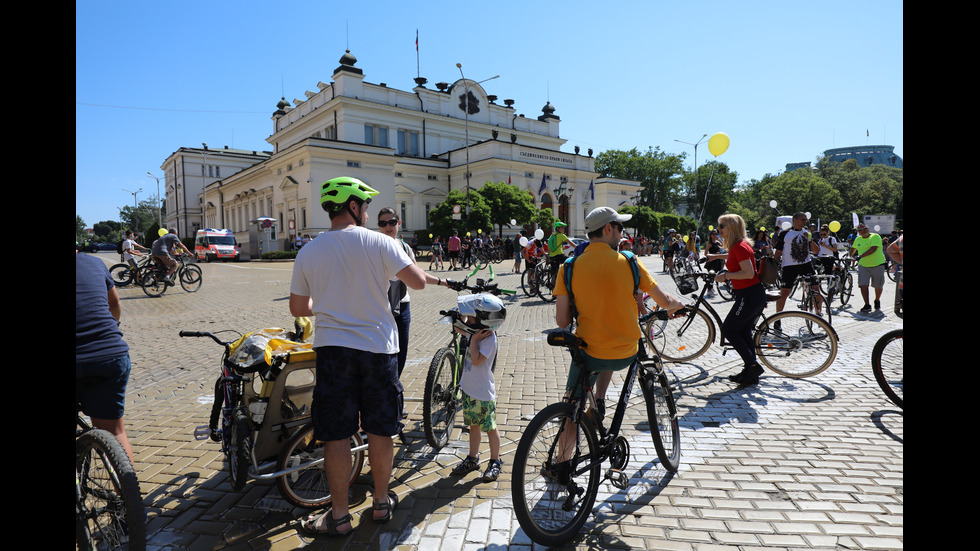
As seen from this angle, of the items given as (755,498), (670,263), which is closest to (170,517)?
(755,498)

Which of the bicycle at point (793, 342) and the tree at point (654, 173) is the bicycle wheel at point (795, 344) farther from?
the tree at point (654, 173)

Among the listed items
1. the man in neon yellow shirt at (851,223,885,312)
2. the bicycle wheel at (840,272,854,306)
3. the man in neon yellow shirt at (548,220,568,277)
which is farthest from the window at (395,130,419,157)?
the man in neon yellow shirt at (851,223,885,312)

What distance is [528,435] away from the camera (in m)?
2.64

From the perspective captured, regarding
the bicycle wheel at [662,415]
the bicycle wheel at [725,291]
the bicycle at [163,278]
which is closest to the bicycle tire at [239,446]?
the bicycle wheel at [662,415]

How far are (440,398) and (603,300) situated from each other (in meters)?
1.70

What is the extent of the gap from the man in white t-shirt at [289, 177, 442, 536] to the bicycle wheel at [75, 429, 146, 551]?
84cm

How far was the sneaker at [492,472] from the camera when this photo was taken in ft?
11.6

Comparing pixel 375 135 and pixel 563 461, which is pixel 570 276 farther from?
pixel 375 135

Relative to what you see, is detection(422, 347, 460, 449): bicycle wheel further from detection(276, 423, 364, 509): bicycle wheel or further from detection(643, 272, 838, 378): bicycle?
detection(643, 272, 838, 378): bicycle

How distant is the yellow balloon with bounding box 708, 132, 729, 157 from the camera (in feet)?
37.8

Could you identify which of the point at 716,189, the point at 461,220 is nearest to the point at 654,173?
the point at 716,189

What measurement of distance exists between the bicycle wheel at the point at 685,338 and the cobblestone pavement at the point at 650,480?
9.8 inches

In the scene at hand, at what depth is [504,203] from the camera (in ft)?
134
